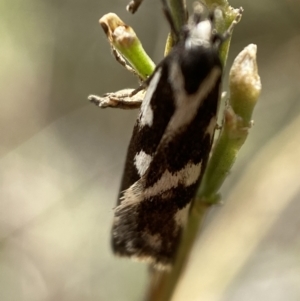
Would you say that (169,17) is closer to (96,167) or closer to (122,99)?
(122,99)

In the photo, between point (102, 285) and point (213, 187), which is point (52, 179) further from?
point (213, 187)

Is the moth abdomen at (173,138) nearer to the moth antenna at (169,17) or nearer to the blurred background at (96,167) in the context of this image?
the moth antenna at (169,17)

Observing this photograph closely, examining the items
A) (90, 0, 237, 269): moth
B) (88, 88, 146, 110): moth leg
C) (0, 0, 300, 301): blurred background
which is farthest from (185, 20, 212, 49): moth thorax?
(0, 0, 300, 301): blurred background

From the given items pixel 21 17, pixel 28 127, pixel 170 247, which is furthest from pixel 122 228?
pixel 21 17

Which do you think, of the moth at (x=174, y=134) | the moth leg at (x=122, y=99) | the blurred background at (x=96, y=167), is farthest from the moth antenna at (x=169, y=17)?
the blurred background at (x=96, y=167)

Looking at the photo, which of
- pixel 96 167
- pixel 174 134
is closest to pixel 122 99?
pixel 174 134

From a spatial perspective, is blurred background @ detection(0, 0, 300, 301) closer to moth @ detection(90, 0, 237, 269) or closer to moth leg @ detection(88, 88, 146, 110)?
moth @ detection(90, 0, 237, 269)
